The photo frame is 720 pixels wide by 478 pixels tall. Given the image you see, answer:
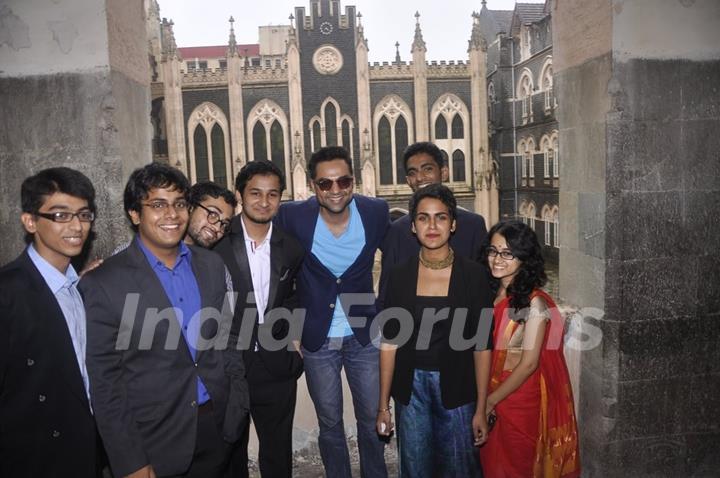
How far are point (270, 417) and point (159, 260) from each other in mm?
1065

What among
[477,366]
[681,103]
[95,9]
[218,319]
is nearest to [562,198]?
[681,103]

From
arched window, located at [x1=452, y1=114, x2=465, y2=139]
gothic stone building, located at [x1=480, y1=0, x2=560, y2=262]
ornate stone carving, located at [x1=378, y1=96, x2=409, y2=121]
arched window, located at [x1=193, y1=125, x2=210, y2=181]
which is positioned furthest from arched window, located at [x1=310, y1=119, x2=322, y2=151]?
gothic stone building, located at [x1=480, y1=0, x2=560, y2=262]

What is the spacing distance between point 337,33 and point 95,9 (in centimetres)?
2641

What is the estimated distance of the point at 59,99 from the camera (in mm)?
2600

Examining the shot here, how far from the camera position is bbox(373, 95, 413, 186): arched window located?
27484mm

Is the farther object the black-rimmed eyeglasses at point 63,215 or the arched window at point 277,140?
the arched window at point 277,140

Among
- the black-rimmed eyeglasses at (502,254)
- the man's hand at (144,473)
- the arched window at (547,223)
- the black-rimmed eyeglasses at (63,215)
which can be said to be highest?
the black-rimmed eyeglasses at (63,215)

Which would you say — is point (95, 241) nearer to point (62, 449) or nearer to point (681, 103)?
point (62, 449)

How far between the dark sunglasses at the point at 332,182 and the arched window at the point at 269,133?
2461cm

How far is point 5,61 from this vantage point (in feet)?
8.45

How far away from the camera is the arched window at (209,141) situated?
1070 inches

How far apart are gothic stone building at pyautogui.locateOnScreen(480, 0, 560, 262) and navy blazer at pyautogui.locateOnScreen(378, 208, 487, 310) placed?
73.0 ft

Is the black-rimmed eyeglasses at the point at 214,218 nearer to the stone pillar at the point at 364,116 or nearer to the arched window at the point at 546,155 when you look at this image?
the stone pillar at the point at 364,116

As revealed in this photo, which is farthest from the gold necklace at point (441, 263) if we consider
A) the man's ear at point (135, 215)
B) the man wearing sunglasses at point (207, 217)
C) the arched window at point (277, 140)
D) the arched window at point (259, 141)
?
the arched window at point (259, 141)
